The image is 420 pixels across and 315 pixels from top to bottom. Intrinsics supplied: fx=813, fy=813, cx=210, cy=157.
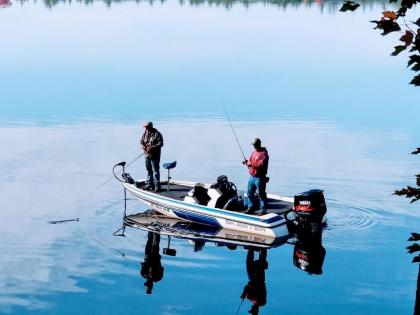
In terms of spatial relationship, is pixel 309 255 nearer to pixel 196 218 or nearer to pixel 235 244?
pixel 235 244

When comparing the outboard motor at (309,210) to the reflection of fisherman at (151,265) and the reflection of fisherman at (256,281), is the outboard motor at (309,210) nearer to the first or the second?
the reflection of fisherman at (256,281)

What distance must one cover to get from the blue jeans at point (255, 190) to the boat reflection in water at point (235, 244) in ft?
3.21

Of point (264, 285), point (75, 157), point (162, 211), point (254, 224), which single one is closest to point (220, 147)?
point (75, 157)

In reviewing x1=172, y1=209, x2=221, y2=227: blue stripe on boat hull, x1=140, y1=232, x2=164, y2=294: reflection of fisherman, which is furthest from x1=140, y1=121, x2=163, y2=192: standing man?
x1=140, y1=232, x2=164, y2=294: reflection of fisherman

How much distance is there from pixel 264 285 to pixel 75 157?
18.1 metres

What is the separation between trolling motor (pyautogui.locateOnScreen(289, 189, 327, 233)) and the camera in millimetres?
21750

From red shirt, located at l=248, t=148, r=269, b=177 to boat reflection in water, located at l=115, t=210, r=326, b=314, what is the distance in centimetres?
173

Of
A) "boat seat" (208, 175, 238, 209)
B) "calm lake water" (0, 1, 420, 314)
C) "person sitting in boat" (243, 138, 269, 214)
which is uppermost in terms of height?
"person sitting in boat" (243, 138, 269, 214)

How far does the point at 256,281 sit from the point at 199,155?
52.7 feet

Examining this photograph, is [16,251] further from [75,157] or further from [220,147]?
[220,147]

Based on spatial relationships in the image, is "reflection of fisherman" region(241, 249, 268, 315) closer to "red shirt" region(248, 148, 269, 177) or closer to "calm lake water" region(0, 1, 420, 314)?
"calm lake water" region(0, 1, 420, 314)

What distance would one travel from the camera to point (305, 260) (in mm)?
20547

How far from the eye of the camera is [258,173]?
74.1 feet

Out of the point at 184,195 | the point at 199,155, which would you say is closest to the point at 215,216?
the point at 184,195
